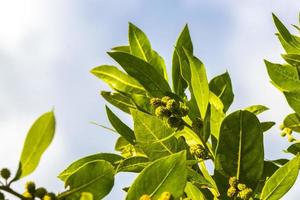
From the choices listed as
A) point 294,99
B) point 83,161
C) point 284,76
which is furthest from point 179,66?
point 83,161

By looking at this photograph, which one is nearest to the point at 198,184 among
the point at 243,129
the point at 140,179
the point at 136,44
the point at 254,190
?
the point at 254,190

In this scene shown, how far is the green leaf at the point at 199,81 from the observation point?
3.87m

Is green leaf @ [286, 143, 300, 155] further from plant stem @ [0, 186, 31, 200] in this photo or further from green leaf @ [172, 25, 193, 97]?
plant stem @ [0, 186, 31, 200]

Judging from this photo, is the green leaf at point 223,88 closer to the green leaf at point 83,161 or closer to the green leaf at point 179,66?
the green leaf at point 179,66

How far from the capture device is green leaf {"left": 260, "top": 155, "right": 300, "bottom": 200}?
3322 mm

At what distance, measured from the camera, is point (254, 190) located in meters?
3.52

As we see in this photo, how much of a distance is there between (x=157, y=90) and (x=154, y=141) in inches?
32.0

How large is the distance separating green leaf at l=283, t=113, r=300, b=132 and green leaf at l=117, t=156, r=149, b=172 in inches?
54.1

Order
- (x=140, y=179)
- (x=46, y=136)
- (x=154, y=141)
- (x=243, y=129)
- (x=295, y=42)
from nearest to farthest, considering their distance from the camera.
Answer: (x=46, y=136) → (x=140, y=179) → (x=243, y=129) → (x=154, y=141) → (x=295, y=42)

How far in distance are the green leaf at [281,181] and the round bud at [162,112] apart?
94 centimetres

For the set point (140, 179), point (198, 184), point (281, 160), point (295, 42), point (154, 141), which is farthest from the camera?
point (295, 42)

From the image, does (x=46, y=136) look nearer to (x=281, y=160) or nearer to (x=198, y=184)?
(x=198, y=184)

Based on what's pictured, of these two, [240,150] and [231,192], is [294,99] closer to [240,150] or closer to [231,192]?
[240,150]

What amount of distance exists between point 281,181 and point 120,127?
142 centimetres
